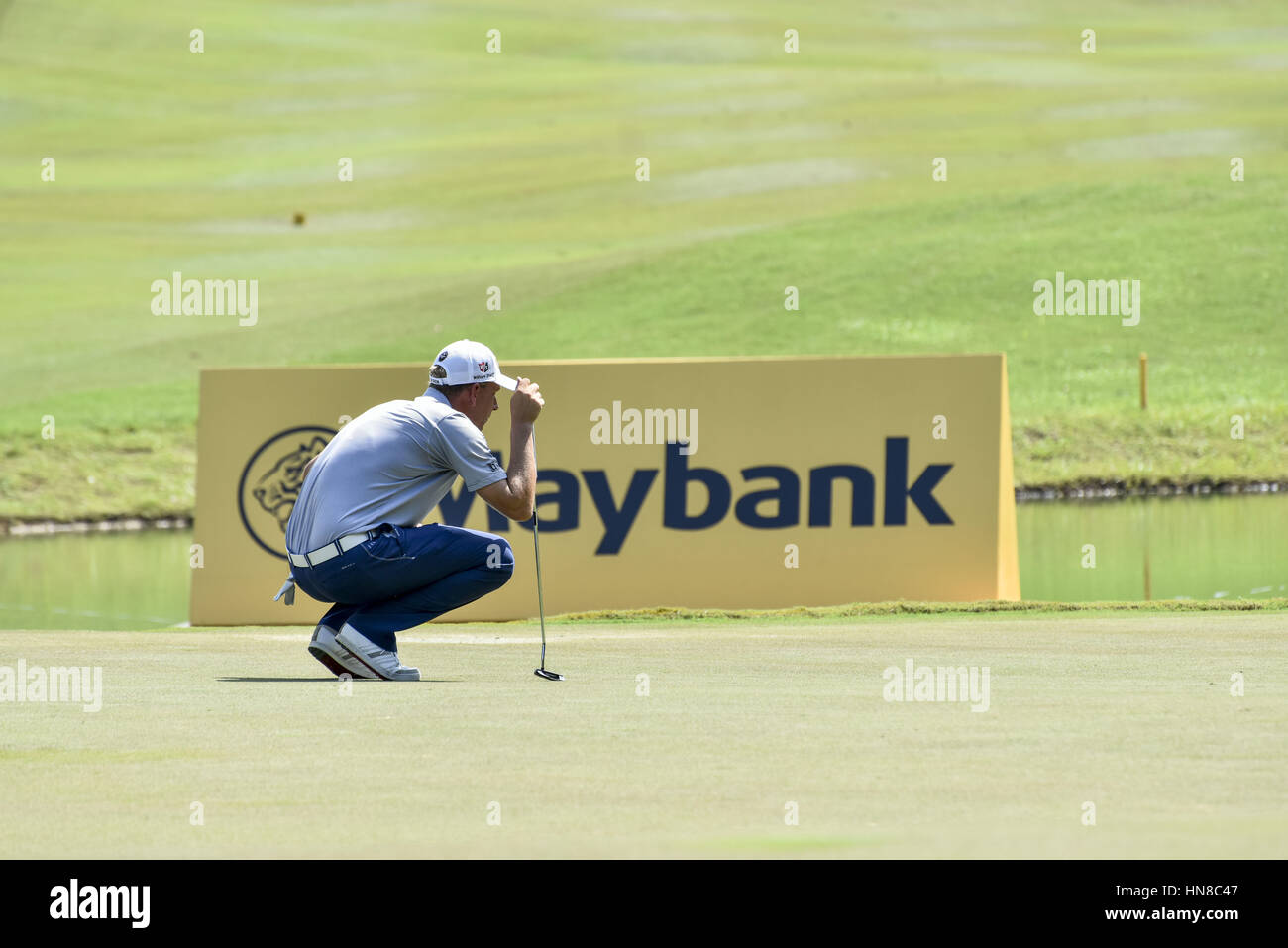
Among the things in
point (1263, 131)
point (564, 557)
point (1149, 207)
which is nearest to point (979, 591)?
point (564, 557)

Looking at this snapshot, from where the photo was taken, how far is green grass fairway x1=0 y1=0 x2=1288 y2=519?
1344 inches

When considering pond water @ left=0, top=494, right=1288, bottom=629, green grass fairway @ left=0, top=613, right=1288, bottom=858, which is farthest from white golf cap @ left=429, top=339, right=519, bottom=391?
pond water @ left=0, top=494, right=1288, bottom=629

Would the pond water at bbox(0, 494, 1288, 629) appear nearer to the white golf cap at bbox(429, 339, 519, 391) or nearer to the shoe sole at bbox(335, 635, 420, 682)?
the shoe sole at bbox(335, 635, 420, 682)

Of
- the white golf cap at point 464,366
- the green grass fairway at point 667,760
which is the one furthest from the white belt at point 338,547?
→ the white golf cap at point 464,366

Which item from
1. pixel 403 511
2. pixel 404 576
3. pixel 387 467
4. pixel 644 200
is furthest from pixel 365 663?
pixel 644 200

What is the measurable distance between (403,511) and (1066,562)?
12009mm

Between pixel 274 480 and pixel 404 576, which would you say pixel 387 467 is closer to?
pixel 404 576

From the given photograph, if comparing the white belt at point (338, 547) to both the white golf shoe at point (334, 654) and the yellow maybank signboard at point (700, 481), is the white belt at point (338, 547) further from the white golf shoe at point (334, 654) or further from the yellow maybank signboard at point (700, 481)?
the yellow maybank signboard at point (700, 481)

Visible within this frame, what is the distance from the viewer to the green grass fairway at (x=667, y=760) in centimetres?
518

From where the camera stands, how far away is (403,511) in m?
8.05

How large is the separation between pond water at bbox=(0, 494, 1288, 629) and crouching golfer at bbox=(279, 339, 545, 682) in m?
7.26
